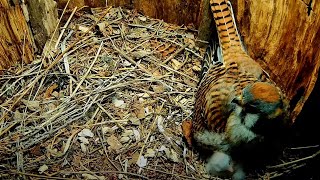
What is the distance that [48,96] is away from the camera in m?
3.55

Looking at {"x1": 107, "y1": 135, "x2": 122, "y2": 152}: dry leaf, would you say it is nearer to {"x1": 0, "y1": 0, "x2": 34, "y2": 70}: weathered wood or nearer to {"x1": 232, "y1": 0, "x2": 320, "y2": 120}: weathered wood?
{"x1": 0, "y1": 0, "x2": 34, "y2": 70}: weathered wood

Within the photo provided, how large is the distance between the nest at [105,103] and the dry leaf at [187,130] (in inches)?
1.9

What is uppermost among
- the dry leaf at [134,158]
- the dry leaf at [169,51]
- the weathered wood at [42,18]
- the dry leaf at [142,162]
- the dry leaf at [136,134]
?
the weathered wood at [42,18]

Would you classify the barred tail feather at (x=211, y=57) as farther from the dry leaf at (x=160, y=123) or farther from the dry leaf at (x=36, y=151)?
the dry leaf at (x=36, y=151)

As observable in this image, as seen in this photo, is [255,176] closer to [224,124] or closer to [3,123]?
[224,124]

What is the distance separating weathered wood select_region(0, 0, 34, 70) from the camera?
135 inches

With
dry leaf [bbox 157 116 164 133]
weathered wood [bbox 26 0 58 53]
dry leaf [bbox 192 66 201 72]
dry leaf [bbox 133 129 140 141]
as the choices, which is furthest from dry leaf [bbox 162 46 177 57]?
weathered wood [bbox 26 0 58 53]

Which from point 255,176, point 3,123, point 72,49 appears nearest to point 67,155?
point 3,123

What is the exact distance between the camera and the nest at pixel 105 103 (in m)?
3.14

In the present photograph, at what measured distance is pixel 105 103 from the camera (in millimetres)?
3539

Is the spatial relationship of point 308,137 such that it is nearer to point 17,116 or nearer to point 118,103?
point 118,103

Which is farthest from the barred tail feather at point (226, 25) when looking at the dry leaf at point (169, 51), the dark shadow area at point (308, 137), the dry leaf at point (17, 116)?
the dry leaf at point (17, 116)

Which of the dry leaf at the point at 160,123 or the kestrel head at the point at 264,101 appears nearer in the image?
the kestrel head at the point at 264,101

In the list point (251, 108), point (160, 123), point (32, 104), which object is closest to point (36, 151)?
point (32, 104)
